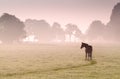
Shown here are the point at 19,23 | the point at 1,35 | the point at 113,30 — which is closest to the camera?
the point at 1,35

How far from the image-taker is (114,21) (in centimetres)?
17425

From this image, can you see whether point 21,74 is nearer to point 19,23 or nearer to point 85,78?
point 85,78

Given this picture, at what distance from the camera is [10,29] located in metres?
139

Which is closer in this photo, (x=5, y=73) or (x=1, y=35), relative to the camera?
(x=5, y=73)

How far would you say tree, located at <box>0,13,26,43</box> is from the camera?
135 meters

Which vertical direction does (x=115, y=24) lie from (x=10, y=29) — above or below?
above

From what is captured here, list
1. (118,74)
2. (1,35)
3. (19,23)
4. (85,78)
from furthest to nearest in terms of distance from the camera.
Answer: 1. (19,23)
2. (1,35)
3. (118,74)
4. (85,78)

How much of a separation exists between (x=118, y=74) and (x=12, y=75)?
10529 mm

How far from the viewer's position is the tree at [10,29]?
135 m

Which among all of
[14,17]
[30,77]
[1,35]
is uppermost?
[14,17]

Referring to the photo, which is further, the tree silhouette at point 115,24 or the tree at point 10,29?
the tree silhouette at point 115,24

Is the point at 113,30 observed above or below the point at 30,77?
above

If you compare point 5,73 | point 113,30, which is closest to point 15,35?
point 113,30

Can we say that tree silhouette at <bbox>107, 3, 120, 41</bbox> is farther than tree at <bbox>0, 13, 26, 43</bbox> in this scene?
Yes
